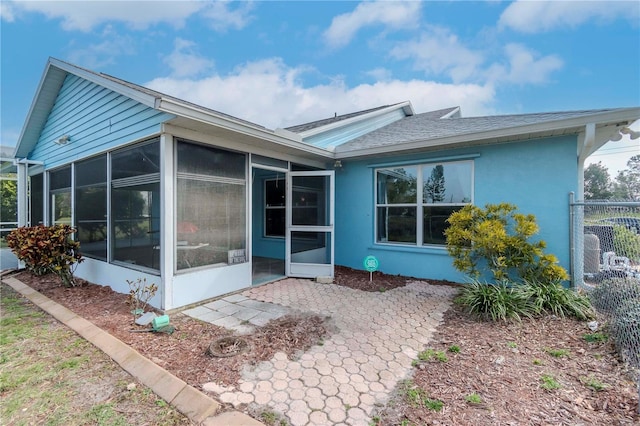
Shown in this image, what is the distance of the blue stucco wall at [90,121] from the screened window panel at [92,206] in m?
0.31

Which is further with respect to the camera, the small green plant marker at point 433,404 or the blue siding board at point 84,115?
the blue siding board at point 84,115

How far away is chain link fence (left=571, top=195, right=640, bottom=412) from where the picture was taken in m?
3.05

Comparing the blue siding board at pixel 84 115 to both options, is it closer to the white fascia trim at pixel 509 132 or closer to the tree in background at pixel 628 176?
the white fascia trim at pixel 509 132

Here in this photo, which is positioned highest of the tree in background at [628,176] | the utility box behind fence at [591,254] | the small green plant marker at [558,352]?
the tree in background at [628,176]

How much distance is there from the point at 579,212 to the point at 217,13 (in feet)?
27.0

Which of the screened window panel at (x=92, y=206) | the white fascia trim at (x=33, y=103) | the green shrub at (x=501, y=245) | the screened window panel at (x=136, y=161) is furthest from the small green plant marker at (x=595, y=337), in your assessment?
the white fascia trim at (x=33, y=103)

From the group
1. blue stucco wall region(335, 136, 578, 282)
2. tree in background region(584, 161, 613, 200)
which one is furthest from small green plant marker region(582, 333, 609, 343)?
tree in background region(584, 161, 613, 200)

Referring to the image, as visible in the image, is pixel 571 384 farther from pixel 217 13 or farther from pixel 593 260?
pixel 217 13

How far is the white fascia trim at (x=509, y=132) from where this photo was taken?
3990mm

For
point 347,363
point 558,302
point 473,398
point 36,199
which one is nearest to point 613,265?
point 558,302

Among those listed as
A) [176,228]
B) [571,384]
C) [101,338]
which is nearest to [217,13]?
[176,228]

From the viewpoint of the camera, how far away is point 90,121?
590cm

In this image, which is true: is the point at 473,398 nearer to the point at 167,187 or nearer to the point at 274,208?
the point at 167,187

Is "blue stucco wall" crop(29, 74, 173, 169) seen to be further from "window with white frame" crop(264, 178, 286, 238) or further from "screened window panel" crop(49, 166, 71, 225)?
"window with white frame" crop(264, 178, 286, 238)
